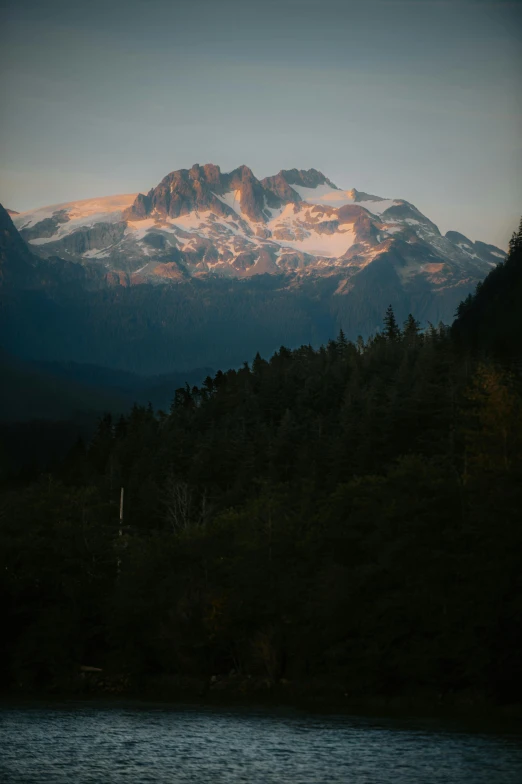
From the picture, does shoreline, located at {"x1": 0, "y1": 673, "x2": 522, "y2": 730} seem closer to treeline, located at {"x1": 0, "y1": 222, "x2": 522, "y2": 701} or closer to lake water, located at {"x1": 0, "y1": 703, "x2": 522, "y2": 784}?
treeline, located at {"x1": 0, "y1": 222, "x2": 522, "y2": 701}

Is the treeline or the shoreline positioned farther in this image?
the treeline

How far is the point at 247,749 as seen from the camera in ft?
196

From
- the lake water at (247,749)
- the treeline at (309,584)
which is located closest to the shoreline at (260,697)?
the treeline at (309,584)

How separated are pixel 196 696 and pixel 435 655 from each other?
71.3 ft

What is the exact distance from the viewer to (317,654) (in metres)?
86.0

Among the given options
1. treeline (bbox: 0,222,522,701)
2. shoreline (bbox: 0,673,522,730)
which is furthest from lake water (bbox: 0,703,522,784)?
treeline (bbox: 0,222,522,701)

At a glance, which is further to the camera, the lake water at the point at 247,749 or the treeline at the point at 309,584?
the treeline at the point at 309,584

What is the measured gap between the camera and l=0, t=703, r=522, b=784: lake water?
51.9 metres

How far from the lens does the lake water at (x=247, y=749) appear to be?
5191cm

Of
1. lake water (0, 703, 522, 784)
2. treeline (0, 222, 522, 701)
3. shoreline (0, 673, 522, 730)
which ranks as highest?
treeline (0, 222, 522, 701)

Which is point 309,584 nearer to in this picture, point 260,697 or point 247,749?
point 260,697

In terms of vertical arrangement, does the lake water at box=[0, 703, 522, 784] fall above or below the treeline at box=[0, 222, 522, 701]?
below

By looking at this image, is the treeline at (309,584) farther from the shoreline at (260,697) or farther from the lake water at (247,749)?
Answer: the lake water at (247,749)

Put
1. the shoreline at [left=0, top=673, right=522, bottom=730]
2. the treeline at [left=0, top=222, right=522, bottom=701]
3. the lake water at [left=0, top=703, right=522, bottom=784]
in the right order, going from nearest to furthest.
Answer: the lake water at [left=0, top=703, right=522, bottom=784] < the shoreline at [left=0, top=673, right=522, bottom=730] < the treeline at [left=0, top=222, right=522, bottom=701]
